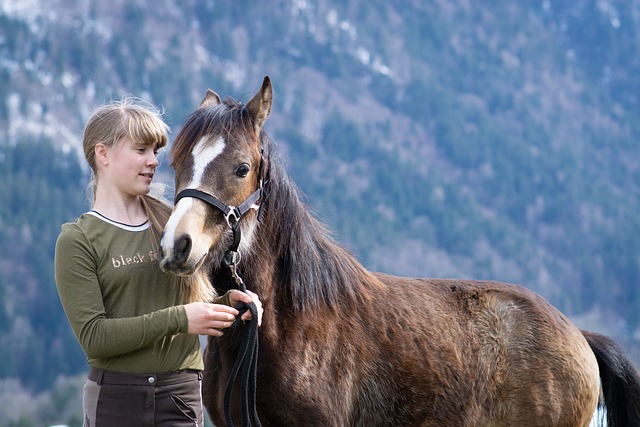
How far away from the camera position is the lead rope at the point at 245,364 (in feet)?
13.0

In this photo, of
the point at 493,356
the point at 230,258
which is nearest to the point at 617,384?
the point at 493,356

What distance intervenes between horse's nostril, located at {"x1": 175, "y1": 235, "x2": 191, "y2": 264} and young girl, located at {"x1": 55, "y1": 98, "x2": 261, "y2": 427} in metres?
0.13

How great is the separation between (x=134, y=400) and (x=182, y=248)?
2.09 feet

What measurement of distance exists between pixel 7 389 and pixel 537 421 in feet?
158

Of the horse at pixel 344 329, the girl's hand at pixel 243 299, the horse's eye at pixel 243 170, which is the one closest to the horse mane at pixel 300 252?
the horse at pixel 344 329

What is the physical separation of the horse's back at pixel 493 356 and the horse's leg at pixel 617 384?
272 millimetres

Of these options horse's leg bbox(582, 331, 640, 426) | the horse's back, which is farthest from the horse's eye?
horse's leg bbox(582, 331, 640, 426)

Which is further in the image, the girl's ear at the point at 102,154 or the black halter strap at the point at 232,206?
the black halter strap at the point at 232,206

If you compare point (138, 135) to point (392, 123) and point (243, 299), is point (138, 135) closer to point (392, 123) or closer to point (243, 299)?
point (243, 299)

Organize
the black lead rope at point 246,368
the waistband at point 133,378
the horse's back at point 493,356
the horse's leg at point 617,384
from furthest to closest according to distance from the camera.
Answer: the horse's leg at point 617,384 < the horse's back at point 493,356 < the black lead rope at point 246,368 < the waistband at point 133,378

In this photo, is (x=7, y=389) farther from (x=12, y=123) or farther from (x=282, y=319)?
(x=282, y=319)

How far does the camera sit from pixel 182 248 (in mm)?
3586

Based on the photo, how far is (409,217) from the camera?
7925cm

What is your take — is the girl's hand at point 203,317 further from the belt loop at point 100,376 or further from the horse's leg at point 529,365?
the horse's leg at point 529,365
